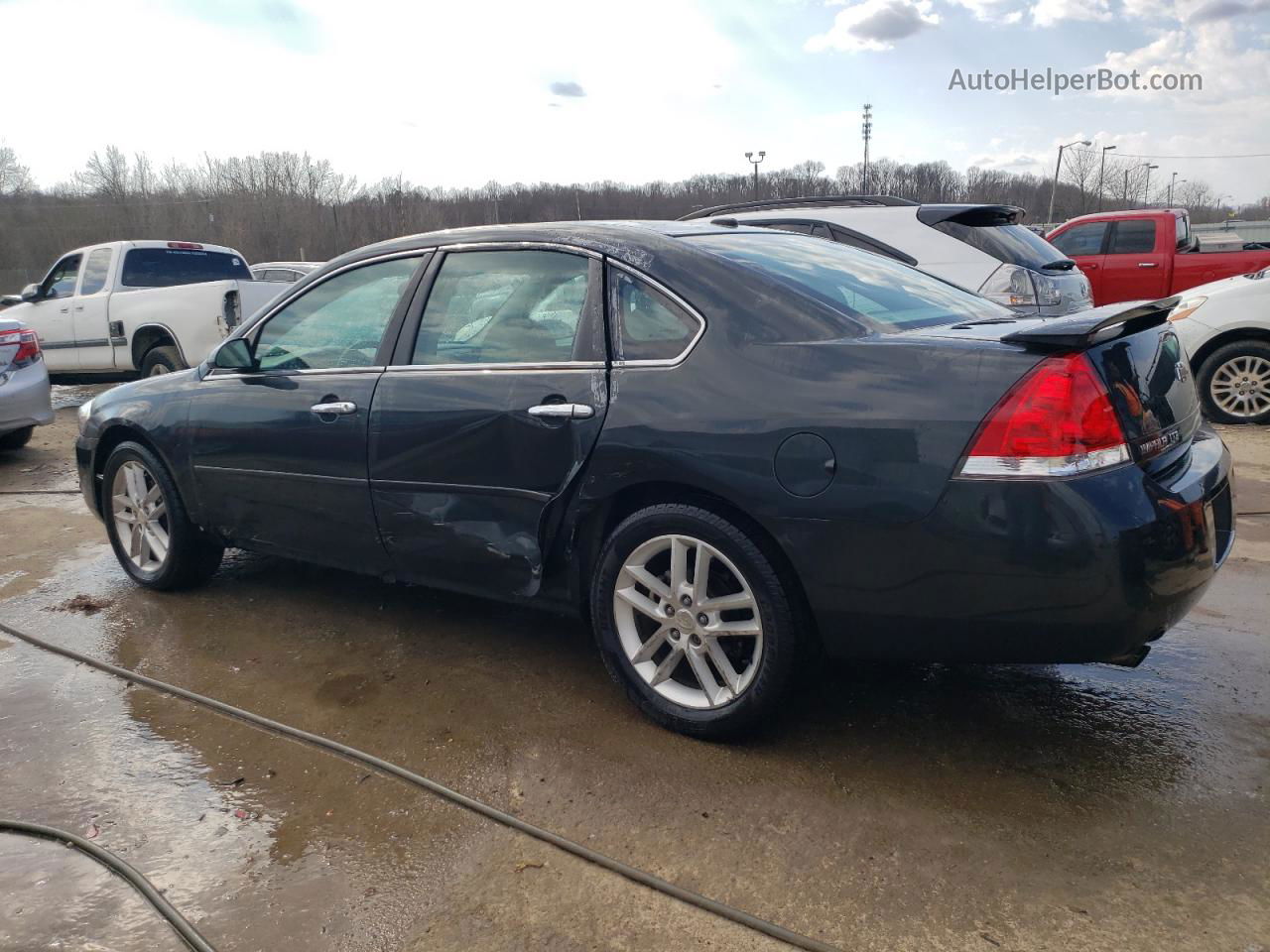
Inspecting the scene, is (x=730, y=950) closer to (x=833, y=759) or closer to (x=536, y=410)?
(x=833, y=759)

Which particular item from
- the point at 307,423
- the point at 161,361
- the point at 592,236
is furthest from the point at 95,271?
the point at 592,236

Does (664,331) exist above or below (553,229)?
below

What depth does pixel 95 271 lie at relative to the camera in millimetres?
11742

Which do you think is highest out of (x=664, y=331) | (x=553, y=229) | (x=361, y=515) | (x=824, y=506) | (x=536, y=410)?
(x=553, y=229)

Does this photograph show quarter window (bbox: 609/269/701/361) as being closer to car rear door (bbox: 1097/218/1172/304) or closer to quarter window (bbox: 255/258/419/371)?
quarter window (bbox: 255/258/419/371)

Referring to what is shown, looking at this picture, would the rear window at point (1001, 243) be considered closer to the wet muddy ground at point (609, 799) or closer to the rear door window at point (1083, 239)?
the wet muddy ground at point (609, 799)

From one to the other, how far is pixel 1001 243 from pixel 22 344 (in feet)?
25.8

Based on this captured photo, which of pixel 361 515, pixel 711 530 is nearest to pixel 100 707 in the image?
pixel 361 515

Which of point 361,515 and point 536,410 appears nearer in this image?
point 536,410

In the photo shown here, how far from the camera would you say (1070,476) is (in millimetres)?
2418

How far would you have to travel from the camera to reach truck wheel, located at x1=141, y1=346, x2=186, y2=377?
10922 millimetres

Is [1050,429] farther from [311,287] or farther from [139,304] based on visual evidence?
[139,304]

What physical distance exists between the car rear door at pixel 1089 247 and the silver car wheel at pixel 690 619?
1060 centimetres

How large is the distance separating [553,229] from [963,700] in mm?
2106
